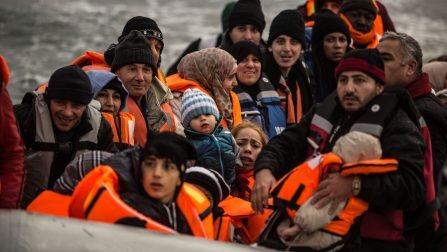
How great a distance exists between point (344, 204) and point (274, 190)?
41 centimetres

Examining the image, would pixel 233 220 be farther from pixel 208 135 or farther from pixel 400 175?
pixel 400 175

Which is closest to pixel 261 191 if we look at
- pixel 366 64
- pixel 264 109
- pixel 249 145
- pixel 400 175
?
pixel 400 175

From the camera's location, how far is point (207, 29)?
87.5 ft

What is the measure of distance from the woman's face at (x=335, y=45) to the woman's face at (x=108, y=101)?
2.97 meters

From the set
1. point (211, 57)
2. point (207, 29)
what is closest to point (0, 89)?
point (211, 57)

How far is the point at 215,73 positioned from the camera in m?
8.12

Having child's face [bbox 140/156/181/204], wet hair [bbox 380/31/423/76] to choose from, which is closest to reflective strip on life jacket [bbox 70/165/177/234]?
child's face [bbox 140/156/181/204]

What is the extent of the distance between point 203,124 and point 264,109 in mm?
1384

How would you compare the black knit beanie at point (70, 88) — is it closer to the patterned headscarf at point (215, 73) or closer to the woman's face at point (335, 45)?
the patterned headscarf at point (215, 73)

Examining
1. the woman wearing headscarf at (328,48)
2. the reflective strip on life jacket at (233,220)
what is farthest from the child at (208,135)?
the woman wearing headscarf at (328,48)

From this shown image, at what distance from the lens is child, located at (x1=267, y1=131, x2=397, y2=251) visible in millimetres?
6031

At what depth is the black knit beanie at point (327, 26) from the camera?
9789 mm

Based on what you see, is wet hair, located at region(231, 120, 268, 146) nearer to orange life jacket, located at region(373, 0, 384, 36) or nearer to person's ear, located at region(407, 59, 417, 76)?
person's ear, located at region(407, 59, 417, 76)

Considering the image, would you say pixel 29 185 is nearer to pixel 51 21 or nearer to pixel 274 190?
pixel 274 190
